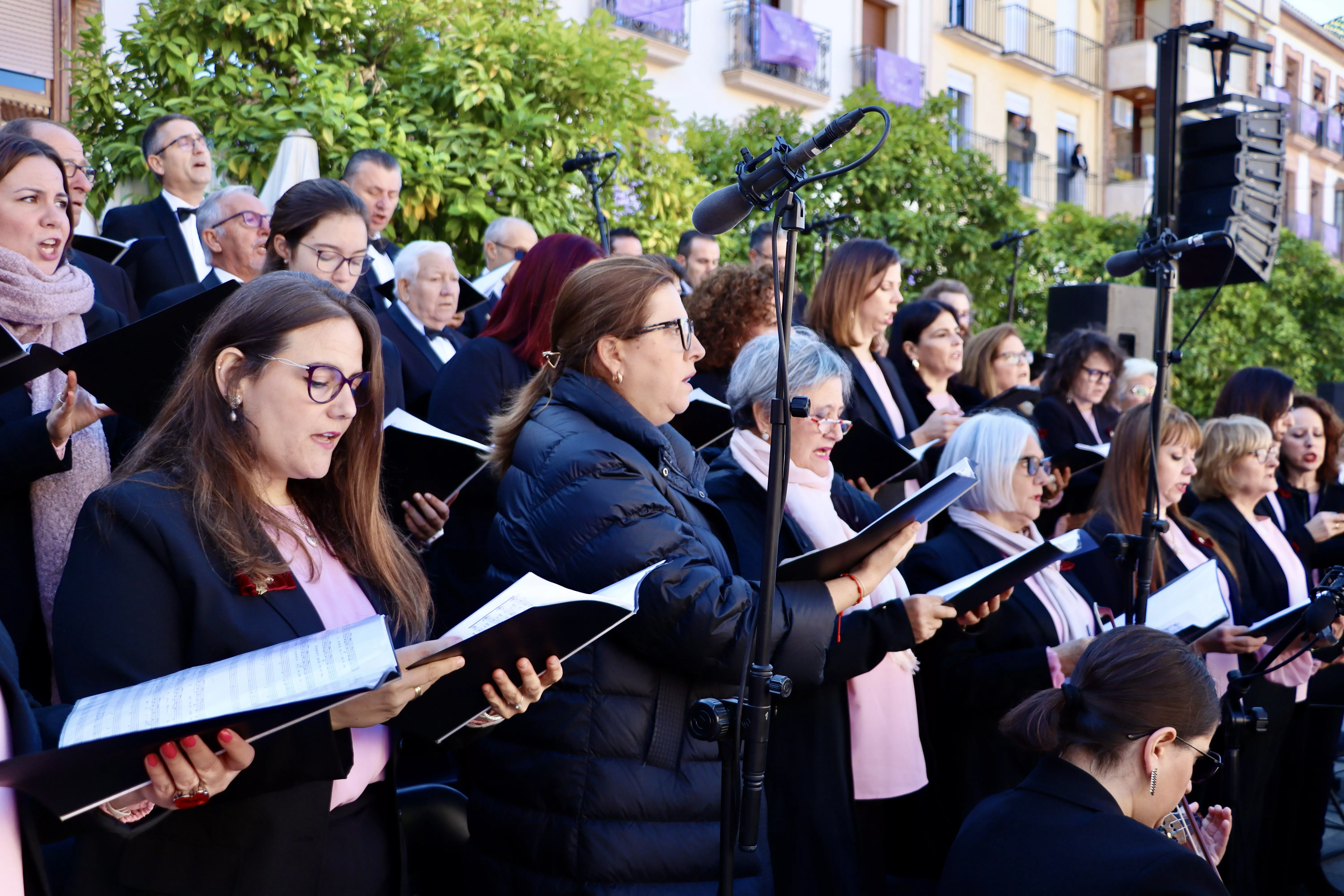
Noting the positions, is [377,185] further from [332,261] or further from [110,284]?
[332,261]

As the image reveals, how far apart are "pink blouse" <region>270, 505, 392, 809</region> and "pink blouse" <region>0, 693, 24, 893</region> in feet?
1.68

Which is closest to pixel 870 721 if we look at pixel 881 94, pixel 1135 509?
pixel 1135 509

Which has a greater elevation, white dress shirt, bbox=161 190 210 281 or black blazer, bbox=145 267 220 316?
white dress shirt, bbox=161 190 210 281

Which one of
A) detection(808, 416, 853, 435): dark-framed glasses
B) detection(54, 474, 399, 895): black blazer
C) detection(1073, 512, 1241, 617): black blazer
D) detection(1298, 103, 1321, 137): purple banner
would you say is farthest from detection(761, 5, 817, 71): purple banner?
detection(1298, 103, 1321, 137): purple banner

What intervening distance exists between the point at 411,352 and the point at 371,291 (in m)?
0.43

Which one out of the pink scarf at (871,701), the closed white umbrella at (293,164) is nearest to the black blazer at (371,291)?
the closed white umbrella at (293,164)

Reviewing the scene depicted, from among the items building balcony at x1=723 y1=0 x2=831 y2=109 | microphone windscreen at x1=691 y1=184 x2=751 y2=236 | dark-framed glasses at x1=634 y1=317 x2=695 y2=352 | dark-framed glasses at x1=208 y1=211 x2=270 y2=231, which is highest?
building balcony at x1=723 y1=0 x2=831 y2=109

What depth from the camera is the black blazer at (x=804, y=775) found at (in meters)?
3.04

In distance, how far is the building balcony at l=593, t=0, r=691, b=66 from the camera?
16.1m

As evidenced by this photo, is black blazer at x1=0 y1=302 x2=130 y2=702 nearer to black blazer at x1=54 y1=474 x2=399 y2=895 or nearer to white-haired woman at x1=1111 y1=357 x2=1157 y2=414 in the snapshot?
black blazer at x1=54 y1=474 x2=399 y2=895

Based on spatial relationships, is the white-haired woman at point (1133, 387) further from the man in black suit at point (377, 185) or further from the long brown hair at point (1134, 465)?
the man in black suit at point (377, 185)

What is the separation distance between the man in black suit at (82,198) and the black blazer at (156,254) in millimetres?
423

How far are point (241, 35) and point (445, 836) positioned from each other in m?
5.48

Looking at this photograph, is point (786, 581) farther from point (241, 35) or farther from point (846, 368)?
point (241, 35)
